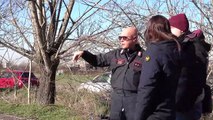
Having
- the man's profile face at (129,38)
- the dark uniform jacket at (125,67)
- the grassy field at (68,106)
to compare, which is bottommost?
the grassy field at (68,106)

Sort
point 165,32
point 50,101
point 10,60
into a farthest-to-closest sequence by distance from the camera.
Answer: point 10,60 → point 50,101 → point 165,32

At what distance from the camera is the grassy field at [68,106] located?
8812 mm

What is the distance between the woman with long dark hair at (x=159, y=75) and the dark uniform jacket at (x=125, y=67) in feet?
2.93

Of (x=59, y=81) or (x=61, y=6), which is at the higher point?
(x=61, y=6)

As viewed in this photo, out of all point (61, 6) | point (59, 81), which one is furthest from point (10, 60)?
point (61, 6)

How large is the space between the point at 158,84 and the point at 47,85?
22.4ft

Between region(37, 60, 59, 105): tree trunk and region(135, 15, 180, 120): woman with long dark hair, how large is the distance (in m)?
6.43

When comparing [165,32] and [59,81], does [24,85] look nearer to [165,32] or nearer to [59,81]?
[59,81]

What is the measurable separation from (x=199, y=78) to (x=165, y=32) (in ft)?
2.12

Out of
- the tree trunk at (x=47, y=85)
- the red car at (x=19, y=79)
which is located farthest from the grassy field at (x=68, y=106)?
the red car at (x=19, y=79)

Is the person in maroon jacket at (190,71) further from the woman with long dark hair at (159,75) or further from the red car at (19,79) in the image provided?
the red car at (19,79)

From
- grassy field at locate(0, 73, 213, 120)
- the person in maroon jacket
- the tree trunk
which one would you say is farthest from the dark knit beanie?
the tree trunk

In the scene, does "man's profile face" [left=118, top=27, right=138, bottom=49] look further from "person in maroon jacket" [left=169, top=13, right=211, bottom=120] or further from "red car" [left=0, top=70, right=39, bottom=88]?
"red car" [left=0, top=70, right=39, bottom=88]

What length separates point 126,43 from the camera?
4980mm
